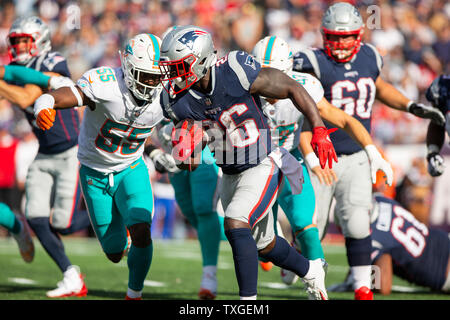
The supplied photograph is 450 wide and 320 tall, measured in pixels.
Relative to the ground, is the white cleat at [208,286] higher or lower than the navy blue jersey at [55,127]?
lower

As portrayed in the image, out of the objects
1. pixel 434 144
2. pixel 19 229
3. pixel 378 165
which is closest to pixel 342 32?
pixel 434 144

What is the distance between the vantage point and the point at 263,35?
1249 centimetres

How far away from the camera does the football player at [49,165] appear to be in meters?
5.36

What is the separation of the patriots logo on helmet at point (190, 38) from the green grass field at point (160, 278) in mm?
2050

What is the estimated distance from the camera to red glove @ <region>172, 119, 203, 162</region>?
3.75 meters

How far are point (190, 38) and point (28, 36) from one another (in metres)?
2.27

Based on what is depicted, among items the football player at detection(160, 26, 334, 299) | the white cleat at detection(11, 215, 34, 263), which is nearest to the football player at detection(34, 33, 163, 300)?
the football player at detection(160, 26, 334, 299)

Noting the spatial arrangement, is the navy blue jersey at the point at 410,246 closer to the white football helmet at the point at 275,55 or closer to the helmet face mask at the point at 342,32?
the helmet face mask at the point at 342,32

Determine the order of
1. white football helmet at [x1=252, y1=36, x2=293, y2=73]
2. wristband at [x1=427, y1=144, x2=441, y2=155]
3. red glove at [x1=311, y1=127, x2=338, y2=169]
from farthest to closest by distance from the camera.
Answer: wristband at [x1=427, y1=144, x2=441, y2=155]
white football helmet at [x1=252, y1=36, x2=293, y2=73]
red glove at [x1=311, y1=127, x2=338, y2=169]

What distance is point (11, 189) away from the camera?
10.3 meters

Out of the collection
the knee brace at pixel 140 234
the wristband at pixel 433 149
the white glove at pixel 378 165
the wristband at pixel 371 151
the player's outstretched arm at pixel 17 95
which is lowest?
the knee brace at pixel 140 234

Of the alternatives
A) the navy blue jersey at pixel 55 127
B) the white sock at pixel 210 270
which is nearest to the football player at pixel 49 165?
the navy blue jersey at pixel 55 127

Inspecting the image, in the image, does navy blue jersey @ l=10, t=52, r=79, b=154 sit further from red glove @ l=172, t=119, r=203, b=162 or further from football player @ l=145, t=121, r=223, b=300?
red glove @ l=172, t=119, r=203, b=162

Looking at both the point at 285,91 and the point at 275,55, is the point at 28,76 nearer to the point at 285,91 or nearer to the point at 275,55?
the point at 275,55
